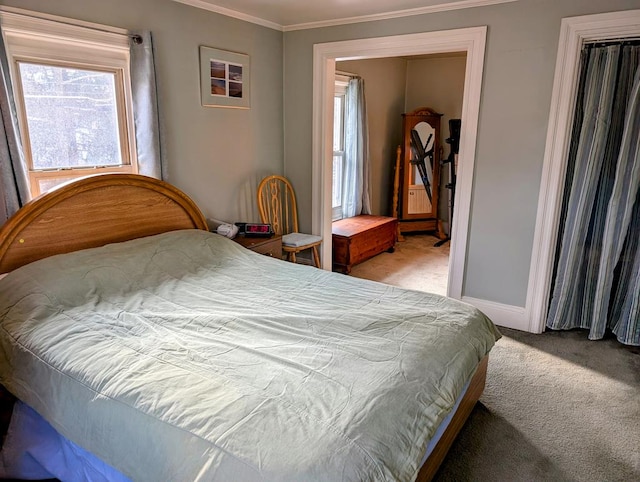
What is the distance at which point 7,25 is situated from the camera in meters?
2.21

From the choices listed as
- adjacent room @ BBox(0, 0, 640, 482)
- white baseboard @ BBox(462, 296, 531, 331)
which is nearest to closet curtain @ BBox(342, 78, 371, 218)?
adjacent room @ BBox(0, 0, 640, 482)

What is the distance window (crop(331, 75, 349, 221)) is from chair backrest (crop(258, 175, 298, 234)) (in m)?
1.02

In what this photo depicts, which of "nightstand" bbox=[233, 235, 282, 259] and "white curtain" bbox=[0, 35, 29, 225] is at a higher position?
"white curtain" bbox=[0, 35, 29, 225]

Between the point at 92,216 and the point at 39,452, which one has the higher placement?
the point at 92,216

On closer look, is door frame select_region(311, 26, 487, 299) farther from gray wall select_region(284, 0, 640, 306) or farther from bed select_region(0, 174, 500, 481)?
bed select_region(0, 174, 500, 481)

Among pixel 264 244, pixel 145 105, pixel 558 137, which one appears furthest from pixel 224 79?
pixel 558 137

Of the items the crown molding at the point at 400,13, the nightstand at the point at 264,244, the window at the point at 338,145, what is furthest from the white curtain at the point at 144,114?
the window at the point at 338,145

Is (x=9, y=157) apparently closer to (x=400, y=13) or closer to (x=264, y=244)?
(x=264, y=244)

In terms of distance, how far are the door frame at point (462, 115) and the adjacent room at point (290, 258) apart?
2 cm

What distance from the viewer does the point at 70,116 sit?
8.54 feet

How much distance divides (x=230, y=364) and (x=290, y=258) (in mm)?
2274

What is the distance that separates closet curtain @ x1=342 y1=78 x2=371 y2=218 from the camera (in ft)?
16.5

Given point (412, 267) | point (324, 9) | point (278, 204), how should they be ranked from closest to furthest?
point (324, 9), point (278, 204), point (412, 267)

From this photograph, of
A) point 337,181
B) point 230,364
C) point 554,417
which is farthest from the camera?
point 337,181
